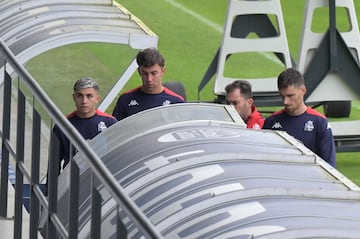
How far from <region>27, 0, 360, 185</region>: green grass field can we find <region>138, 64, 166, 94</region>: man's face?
2.93 meters

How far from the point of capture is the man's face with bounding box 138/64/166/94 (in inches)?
410

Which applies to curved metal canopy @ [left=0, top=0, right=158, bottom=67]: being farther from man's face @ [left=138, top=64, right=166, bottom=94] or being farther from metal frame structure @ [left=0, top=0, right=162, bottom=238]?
man's face @ [left=138, top=64, right=166, bottom=94]

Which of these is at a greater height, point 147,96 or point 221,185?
point 147,96

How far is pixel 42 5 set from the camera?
42.1 ft

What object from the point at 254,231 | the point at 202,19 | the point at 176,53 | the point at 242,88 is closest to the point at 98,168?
the point at 254,231

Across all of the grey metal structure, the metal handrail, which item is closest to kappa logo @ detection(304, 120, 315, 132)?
the grey metal structure

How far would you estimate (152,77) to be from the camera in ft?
34.9

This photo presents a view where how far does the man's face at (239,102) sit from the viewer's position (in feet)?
33.9

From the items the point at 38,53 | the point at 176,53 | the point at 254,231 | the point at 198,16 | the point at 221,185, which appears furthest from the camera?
the point at 198,16

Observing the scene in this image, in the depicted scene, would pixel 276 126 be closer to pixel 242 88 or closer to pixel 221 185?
pixel 242 88

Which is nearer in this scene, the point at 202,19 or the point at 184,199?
the point at 184,199

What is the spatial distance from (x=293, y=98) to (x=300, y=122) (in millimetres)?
189

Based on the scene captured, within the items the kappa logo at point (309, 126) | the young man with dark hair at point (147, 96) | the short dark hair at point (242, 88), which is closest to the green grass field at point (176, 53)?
the young man with dark hair at point (147, 96)

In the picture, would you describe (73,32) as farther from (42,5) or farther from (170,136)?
(170,136)
